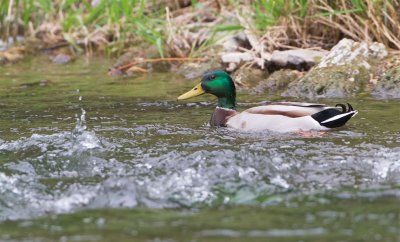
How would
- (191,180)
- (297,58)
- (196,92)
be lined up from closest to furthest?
1. (191,180)
2. (196,92)
3. (297,58)

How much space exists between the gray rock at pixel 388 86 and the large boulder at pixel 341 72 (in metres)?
0.23

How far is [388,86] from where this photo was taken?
28.0 feet

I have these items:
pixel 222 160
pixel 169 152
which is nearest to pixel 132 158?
pixel 169 152

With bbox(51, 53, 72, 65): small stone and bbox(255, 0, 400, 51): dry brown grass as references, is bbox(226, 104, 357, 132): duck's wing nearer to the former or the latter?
bbox(255, 0, 400, 51): dry brown grass

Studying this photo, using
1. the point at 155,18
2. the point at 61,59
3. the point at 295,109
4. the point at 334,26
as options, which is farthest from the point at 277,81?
the point at 61,59

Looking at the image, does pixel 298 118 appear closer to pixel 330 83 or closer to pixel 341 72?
pixel 330 83

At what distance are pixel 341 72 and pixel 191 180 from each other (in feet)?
13.6

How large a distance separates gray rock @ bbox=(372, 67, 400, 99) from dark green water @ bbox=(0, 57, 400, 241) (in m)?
0.50

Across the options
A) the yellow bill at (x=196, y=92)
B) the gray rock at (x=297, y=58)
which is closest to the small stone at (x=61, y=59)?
the gray rock at (x=297, y=58)

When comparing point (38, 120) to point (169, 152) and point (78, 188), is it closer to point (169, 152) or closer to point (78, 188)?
point (169, 152)

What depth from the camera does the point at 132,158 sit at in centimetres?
582

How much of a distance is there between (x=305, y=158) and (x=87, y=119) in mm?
2753

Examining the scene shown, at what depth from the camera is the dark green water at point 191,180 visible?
4.32 m

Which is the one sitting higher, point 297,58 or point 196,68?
point 297,58
